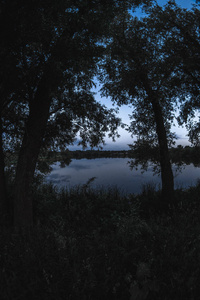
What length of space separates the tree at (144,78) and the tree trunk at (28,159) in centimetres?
473

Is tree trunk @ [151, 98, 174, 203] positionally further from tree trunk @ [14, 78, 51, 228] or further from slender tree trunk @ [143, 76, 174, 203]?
tree trunk @ [14, 78, 51, 228]

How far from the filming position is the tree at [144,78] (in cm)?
934

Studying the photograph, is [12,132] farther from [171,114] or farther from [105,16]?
[171,114]

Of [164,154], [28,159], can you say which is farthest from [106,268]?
[164,154]

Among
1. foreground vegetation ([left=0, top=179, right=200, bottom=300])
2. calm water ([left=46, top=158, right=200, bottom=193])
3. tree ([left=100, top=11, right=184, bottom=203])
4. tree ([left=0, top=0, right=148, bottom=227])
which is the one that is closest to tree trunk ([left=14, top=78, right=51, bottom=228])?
tree ([left=0, top=0, right=148, bottom=227])

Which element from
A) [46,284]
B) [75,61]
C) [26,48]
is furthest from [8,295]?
[26,48]

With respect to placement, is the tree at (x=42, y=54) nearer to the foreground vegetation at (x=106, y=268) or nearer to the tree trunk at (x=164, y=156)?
the foreground vegetation at (x=106, y=268)

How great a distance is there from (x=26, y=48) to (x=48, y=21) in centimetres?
116

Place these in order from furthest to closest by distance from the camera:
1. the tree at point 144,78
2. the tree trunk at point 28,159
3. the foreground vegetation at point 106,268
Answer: the tree at point 144,78 → the tree trunk at point 28,159 → the foreground vegetation at point 106,268

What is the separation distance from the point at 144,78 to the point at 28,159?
25.8 ft

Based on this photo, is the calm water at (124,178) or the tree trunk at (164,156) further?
the calm water at (124,178)

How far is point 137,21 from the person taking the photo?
10.7 metres

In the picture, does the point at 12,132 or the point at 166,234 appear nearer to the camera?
the point at 166,234

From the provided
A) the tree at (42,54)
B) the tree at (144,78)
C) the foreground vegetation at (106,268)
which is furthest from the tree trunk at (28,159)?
the tree at (144,78)
